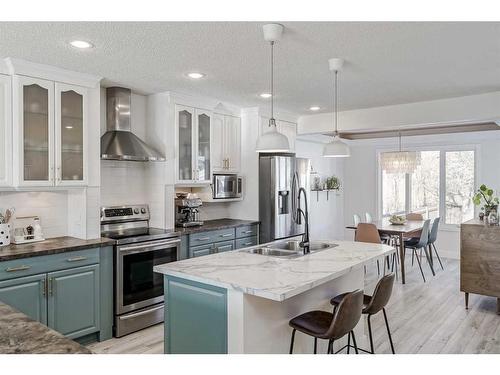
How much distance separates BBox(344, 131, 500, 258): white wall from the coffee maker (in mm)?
4600

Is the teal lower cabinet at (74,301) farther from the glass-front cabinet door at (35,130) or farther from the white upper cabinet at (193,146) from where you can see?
Answer: the white upper cabinet at (193,146)

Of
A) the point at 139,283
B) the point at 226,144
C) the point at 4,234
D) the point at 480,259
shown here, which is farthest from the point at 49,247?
the point at 480,259

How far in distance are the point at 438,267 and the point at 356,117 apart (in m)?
3.12

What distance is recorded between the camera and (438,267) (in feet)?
22.0

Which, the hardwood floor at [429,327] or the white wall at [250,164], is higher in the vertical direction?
the white wall at [250,164]

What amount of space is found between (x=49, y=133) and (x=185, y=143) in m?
1.52

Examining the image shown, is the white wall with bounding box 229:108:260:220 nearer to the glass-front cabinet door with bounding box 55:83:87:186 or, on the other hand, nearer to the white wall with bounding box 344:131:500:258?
the glass-front cabinet door with bounding box 55:83:87:186

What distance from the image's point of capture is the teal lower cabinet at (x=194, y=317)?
237cm

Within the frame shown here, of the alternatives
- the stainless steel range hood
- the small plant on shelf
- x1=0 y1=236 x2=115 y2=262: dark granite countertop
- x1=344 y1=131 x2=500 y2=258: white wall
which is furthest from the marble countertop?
x1=344 y1=131 x2=500 y2=258: white wall

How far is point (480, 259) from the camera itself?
Answer: 4.42m

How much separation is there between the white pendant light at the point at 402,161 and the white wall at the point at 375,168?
1002 mm

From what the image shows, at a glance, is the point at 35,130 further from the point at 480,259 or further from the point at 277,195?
the point at 480,259

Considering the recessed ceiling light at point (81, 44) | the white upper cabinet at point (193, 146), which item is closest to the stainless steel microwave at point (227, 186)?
the white upper cabinet at point (193, 146)

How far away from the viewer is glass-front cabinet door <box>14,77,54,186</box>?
3219 millimetres
